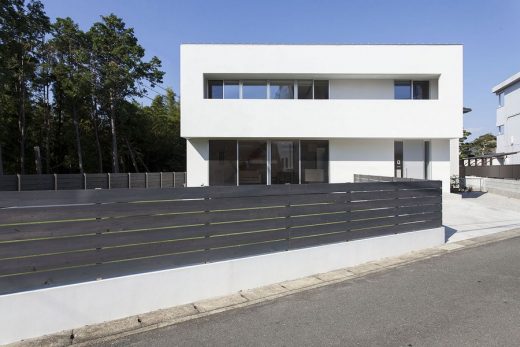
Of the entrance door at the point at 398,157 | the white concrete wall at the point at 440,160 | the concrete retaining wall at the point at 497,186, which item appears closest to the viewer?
the white concrete wall at the point at 440,160

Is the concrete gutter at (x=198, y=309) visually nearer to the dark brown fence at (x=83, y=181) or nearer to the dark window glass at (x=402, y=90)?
the dark window glass at (x=402, y=90)

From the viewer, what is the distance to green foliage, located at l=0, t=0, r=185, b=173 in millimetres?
25953

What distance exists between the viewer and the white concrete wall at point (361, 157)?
14.7 m

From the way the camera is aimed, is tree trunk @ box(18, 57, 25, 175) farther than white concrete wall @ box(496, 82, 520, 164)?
No

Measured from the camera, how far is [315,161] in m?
14.7

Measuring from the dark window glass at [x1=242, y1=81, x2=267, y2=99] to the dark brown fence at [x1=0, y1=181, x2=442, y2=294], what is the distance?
379 inches

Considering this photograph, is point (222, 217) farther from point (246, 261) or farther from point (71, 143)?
point (71, 143)

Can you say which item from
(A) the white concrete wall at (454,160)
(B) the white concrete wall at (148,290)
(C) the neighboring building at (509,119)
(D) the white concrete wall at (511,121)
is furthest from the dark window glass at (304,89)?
(D) the white concrete wall at (511,121)

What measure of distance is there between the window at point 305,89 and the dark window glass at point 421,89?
15.7 ft

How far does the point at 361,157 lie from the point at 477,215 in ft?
16.7

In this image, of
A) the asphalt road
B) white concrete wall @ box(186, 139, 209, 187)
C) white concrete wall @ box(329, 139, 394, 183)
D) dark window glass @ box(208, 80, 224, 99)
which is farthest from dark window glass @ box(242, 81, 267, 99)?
the asphalt road

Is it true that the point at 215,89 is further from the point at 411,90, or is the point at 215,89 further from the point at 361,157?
the point at 411,90

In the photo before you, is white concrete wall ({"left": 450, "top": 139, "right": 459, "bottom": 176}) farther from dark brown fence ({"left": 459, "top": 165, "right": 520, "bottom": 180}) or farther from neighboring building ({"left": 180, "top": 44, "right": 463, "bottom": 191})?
neighboring building ({"left": 180, "top": 44, "right": 463, "bottom": 191})

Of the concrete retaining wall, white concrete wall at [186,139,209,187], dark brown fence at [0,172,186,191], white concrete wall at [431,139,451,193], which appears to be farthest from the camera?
dark brown fence at [0,172,186,191]
